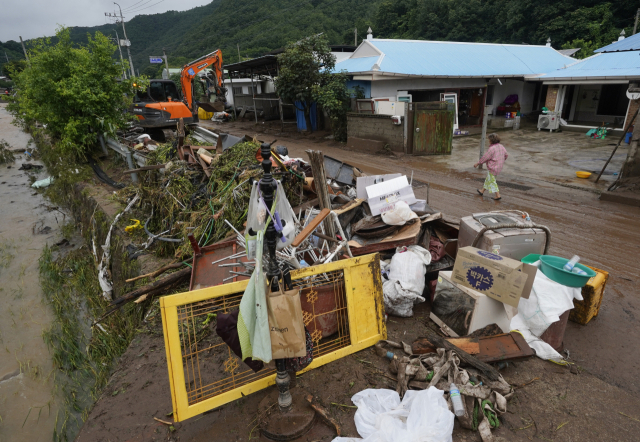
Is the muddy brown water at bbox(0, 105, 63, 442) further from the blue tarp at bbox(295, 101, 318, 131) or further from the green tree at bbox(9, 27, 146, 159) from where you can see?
the blue tarp at bbox(295, 101, 318, 131)

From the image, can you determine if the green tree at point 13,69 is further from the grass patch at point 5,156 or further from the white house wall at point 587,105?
the white house wall at point 587,105

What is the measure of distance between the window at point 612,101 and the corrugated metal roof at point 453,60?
2862 millimetres

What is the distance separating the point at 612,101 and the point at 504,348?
20.6 metres

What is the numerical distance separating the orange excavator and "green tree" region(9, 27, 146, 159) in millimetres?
1130

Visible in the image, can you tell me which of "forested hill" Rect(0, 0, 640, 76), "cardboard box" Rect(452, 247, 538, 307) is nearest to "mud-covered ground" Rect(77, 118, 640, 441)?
"cardboard box" Rect(452, 247, 538, 307)

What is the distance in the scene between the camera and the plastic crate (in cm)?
369

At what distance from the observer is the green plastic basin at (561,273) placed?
10.9 ft

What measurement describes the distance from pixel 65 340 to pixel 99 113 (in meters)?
8.64

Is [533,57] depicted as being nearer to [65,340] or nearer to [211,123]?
[211,123]

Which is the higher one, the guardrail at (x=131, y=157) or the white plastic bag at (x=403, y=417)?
the guardrail at (x=131, y=157)

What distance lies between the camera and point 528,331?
11.3ft

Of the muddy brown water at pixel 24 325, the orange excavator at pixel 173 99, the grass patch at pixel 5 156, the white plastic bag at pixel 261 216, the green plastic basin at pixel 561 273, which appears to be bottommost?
the muddy brown water at pixel 24 325

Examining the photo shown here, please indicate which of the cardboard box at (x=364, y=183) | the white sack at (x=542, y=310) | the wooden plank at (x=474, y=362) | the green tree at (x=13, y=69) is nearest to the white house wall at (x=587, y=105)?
the cardboard box at (x=364, y=183)

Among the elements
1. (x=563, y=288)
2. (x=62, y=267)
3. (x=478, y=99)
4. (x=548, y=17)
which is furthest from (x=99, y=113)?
(x=548, y=17)
